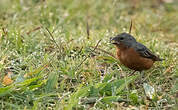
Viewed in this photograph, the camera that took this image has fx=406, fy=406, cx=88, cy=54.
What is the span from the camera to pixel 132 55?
5.84m

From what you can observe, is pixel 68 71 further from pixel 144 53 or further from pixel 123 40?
pixel 144 53

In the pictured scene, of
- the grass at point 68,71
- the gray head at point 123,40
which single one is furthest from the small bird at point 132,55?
the grass at point 68,71

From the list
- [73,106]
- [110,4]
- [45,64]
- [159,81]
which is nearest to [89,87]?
[73,106]

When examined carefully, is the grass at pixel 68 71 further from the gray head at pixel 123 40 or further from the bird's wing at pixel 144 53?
the gray head at pixel 123 40

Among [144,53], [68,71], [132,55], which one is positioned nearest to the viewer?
[68,71]

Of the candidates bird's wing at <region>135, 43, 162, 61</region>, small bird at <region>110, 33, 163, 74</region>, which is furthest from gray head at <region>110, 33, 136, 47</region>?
bird's wing at <region>135, 43, 162, 61</region>

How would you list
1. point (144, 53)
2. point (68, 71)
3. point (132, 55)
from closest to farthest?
point (68, 71), point (132, 55), point (144, 53)

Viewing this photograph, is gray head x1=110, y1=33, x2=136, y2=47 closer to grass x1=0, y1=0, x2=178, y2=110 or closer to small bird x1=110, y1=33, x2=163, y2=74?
small bird x1=110, y1=33, x2=163, y2=74

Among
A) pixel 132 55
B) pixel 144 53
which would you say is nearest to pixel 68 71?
pixel 132 55

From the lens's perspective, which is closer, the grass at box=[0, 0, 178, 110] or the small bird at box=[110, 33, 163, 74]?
the grass at box=[0, 0, 178, 110]

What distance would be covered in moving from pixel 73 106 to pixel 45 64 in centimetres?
114

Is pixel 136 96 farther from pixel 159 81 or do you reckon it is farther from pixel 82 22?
pixel 82 22

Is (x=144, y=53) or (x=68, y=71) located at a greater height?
(x=144, y=53)

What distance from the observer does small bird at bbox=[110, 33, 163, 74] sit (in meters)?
5.80
